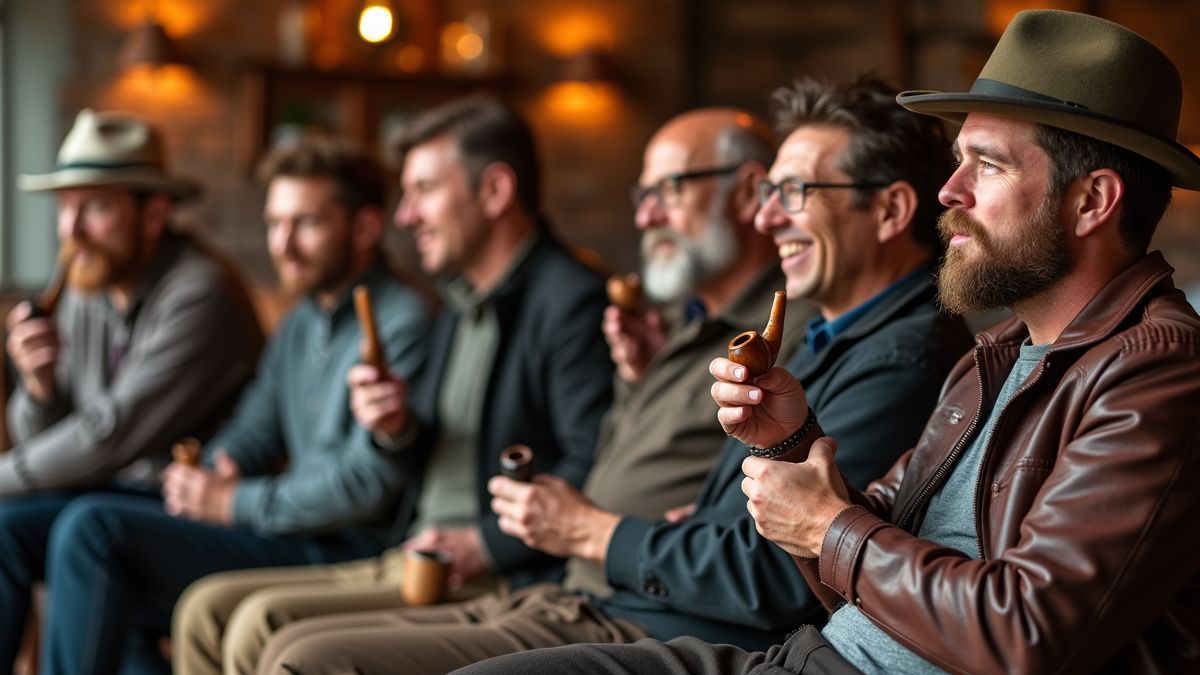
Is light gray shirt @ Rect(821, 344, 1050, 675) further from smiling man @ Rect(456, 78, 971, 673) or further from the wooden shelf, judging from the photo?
the wooden shelf

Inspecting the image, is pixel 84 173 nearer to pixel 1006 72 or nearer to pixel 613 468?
pixel 613 468

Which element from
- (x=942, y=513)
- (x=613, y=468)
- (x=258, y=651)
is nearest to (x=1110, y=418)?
(x=942, y=513)

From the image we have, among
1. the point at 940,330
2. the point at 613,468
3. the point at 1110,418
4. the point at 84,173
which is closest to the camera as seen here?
the point at 1110,418

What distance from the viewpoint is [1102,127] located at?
1403mm

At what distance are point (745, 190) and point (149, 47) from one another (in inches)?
220

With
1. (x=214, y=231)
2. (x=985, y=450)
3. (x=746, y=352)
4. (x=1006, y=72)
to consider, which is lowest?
(x=214, y=231)

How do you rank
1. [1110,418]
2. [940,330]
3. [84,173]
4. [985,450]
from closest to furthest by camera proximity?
[1110,418], [985,450], [940,330], [84,173]

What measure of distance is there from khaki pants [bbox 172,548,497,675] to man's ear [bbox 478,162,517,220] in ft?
2.73

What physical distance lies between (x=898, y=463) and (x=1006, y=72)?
1.75 ft

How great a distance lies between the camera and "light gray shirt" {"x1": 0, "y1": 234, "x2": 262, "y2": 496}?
3381 millimetres

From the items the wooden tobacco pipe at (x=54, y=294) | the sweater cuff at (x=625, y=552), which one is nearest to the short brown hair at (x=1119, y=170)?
the sweater cuff at (x=625, y=552)

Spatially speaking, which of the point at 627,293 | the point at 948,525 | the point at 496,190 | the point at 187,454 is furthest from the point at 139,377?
the point at 948,525

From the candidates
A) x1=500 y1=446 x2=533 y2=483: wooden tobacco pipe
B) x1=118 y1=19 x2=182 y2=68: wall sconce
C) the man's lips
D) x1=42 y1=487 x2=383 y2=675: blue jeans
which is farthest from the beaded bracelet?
x1=118 y1=19 x2=182 y2=68: wall sconce

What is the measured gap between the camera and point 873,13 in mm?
7598
